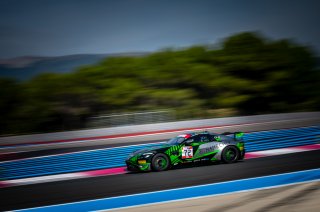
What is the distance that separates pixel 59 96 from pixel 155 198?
24174 millimetres

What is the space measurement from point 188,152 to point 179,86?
25463 mm

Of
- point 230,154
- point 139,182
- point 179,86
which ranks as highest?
point 179,86

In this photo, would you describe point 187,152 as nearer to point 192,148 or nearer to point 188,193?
point 192,148

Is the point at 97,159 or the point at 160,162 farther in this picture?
the point at 97,159

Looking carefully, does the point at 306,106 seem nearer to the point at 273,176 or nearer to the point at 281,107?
the point at 281,107

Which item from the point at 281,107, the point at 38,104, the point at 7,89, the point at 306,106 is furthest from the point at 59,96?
the point at 306,106

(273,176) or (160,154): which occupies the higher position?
(160,154)

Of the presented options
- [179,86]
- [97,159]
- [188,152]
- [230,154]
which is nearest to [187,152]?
[188,152]

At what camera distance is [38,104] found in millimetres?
30000

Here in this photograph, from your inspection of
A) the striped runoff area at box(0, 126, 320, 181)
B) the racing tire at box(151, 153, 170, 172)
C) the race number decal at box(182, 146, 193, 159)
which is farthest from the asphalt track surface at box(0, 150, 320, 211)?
the striped runoff area at box(0, 126, 320, 181)

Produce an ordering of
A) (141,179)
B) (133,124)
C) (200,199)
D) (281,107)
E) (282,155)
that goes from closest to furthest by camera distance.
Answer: (200,199) → (141,179) → (282,155) → (133,124) → (281,107)

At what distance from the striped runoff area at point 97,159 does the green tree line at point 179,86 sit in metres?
11.4

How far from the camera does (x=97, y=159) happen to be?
14.5 meters

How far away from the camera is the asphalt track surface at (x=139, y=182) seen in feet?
28.1
